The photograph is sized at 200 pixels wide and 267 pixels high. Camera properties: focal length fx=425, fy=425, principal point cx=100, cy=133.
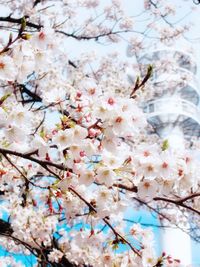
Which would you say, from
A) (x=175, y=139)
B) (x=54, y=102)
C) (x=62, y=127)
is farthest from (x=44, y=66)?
(x=175, y=139)

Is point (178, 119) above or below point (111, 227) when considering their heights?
above

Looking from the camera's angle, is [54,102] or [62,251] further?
[62,251]

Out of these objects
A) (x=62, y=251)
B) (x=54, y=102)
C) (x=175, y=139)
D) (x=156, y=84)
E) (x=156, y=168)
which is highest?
(x=175, y=139)

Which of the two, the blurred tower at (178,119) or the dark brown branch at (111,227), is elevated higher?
the blurred tower at (178,119)

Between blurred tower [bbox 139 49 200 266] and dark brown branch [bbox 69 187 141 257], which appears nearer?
dark brown branch [bbox 69 187 141 257]

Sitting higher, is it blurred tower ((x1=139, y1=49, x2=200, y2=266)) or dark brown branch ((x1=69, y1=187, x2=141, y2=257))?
blurred tower ((x1=139, y1=49, x2=200, y2=266))

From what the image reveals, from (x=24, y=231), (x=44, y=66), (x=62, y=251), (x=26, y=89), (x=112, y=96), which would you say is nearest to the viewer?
(x=112, y=96)

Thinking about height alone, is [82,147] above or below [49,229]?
below

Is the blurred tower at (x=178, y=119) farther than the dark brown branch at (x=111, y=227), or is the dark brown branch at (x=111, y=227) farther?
the blurred tower at (x=178, y=119)

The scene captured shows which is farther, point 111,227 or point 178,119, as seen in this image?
point 178,119

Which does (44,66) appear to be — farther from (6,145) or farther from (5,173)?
(5,173)

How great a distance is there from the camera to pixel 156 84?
12.0 m

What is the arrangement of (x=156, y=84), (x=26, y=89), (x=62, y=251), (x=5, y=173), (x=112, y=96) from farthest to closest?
1. (x=156, y=84)
2. (x=26, y=89)
3. (x=62, y=251)
4. (x=5, y=173)
5. (x=112, y=96)

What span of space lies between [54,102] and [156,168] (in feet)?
2.61
